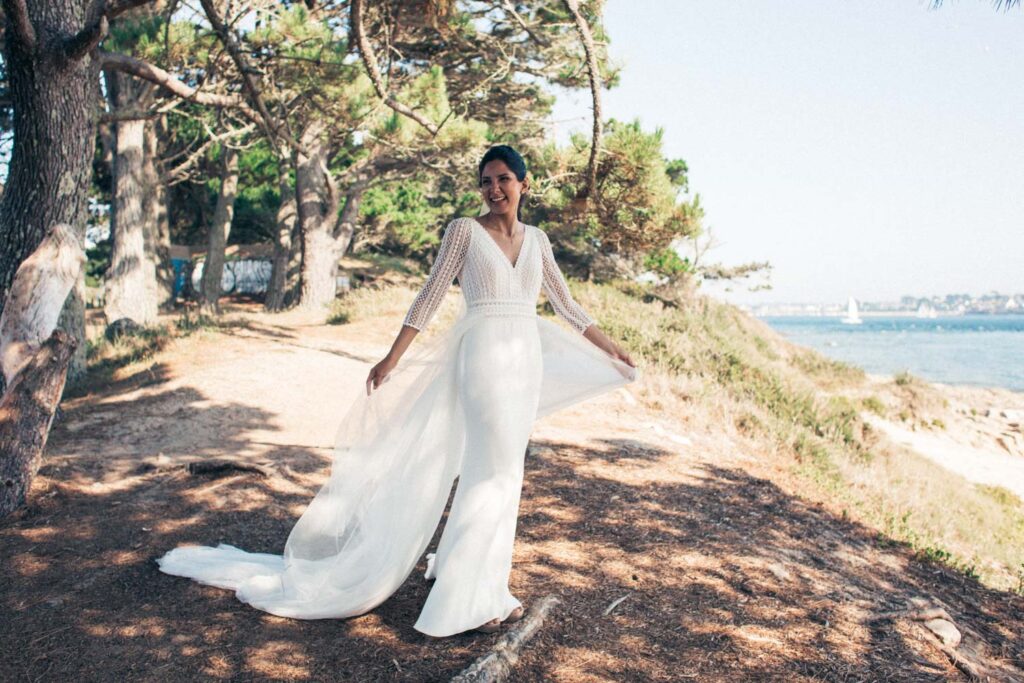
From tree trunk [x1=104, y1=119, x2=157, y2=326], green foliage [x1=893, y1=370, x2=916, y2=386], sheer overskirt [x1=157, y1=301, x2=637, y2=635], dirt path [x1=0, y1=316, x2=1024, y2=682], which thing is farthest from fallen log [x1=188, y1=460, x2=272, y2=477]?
green foliage [x1=893, y1=370, x2=916, y2=386]

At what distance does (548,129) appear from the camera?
1346 cm

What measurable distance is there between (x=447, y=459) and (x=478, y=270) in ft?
3.19

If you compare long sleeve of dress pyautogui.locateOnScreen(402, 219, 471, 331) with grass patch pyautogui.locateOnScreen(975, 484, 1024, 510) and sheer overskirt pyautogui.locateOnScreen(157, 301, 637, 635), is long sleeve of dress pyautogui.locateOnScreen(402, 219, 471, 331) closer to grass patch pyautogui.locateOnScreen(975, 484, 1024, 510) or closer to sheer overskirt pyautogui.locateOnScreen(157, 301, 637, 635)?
sheer overskirt pyautogui.locateOnScreen(157, 301, 637, 635)

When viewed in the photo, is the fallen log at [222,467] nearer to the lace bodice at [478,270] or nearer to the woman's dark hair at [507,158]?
the lace bodice at [478,270]

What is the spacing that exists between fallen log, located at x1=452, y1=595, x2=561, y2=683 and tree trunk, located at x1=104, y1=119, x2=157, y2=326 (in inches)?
533

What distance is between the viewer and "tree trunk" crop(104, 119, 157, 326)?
601 inches

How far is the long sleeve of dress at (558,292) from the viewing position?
404 cm

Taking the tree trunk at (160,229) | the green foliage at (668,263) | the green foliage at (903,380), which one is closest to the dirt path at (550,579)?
the tree trunk at (160,229)

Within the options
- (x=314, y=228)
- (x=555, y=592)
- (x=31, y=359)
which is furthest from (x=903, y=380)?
(x=31, y=359)

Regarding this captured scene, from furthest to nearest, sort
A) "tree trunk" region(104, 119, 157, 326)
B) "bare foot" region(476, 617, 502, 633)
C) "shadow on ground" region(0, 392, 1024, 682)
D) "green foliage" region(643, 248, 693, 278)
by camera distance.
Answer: "green foliage" region(643, 248, 693, 278) < "tree trunk" region(104, 119, 157, 326) < "bare foot" region(476, 617, 502, 633) < "shadow on ground" region(0, 392, 1024, 682)

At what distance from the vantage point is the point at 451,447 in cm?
392

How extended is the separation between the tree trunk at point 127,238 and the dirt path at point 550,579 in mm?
7895

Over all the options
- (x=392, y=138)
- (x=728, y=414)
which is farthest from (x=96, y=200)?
(x=728, y=414)

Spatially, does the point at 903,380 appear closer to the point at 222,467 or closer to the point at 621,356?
the point at 621,356
